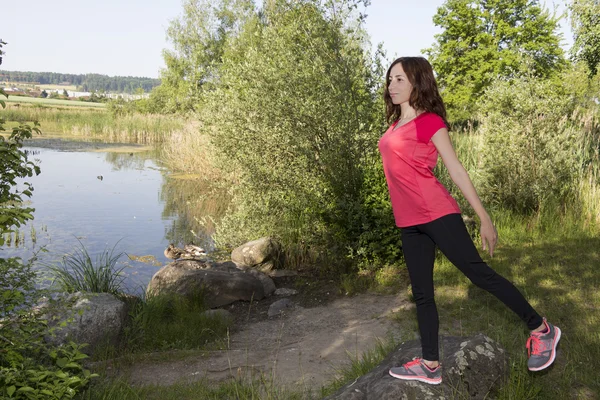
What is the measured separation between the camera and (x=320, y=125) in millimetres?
9508

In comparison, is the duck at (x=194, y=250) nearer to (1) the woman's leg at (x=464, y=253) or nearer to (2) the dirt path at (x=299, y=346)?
(2) the dirt path at (x=299, y=346)

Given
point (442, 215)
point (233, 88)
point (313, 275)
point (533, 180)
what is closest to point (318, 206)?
point (313, 275)

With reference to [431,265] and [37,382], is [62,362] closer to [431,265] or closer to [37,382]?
[37,382]

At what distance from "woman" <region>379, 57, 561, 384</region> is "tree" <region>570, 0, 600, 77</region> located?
51.7ft

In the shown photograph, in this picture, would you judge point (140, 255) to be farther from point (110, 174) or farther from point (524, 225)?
point (110, 174)

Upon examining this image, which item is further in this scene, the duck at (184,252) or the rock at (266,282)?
the duck at (184,252)

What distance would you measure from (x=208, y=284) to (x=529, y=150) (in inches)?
248

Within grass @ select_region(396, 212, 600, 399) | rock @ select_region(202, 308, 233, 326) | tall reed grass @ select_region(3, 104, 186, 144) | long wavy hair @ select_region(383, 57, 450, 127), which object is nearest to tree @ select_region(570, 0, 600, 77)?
grass @ select_region(396, 212, 600, 399)

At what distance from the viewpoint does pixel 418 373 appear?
3.55m

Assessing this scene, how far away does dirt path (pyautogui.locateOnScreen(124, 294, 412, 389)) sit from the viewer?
5234mm

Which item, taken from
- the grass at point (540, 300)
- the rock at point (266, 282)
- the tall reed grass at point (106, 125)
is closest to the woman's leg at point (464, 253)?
the grass at point (540, 300)

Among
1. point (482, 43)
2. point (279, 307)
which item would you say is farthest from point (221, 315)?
point (482, 43)

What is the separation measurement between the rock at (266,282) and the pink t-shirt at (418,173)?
5903 mm

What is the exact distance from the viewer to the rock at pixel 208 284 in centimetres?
849
